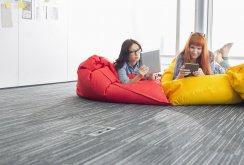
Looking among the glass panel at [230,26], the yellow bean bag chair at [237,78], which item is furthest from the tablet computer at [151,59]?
the glass panel at [230,26]

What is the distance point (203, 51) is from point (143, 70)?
62 cm

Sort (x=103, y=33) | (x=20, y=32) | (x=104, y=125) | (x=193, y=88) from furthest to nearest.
→ (x=103, y=33) < (x=20, y=32) < (x=193, y=88) < (x=104, y=125)

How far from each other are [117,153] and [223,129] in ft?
2.80

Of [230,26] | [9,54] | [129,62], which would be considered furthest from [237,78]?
[9,54]

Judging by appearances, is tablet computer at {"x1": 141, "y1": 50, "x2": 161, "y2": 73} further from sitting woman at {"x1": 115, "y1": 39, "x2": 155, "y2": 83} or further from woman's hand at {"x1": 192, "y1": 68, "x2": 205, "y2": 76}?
woman's hand at {"x1": 192, "y1": 68, "x2": 205, "y2": 76}

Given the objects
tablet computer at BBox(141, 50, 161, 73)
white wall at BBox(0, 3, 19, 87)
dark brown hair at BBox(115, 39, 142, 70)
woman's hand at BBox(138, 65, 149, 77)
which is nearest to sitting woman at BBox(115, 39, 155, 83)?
dark brown hair at BBox(115, 39, 142, 70)

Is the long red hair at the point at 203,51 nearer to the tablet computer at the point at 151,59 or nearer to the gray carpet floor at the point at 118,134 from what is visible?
the tablet computer at the point at 151,59

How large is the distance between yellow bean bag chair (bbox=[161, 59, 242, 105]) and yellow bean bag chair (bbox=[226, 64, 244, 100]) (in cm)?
5

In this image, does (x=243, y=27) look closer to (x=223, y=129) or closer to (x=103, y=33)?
(x=103, y=33)

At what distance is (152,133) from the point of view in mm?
2000

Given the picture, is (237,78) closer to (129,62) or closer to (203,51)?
(203,51)

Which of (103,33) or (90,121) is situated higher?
(103,33)

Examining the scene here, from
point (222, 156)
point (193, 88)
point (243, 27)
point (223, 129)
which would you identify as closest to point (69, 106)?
point (193, 88)

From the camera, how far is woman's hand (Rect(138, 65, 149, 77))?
321cm
